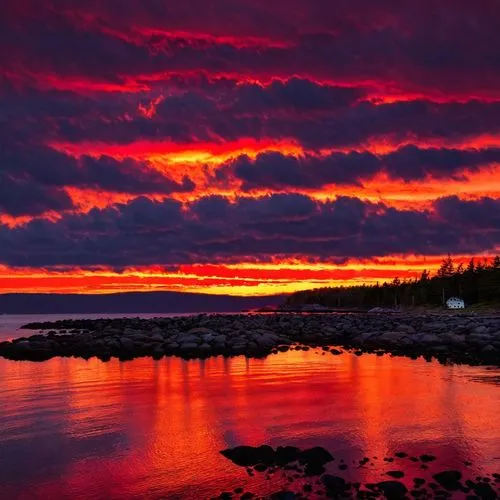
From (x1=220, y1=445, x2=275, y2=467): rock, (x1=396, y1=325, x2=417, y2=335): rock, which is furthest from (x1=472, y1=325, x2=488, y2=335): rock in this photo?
(x1=220, y1=445, x2=275, y2=467): rock

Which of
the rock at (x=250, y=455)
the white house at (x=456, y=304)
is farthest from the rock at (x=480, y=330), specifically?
the white house at (x=456, y=304)

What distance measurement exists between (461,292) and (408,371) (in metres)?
102

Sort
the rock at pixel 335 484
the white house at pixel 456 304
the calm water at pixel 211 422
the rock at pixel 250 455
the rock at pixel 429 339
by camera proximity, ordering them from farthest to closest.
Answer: the white house at pixel 456 304
the rock at pixel 429 339
the rock at pixel 250 455
the calm water at pixel 211 422
the rock at pixel 335 484

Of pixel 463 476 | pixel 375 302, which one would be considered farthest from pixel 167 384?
pixel 375 302

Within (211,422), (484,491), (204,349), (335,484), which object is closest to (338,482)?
(335,484)

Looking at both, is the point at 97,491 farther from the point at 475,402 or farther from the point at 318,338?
the point at 318,338

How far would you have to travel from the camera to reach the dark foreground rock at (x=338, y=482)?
37.7 ft

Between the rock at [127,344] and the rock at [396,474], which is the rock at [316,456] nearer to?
the rock at [396,474]

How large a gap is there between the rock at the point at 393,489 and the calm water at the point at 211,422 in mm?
1095

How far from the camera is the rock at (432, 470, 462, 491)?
39.1 feet

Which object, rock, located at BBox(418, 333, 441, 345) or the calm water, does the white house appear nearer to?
rock, located at BBox(418, 333, 441, 345)

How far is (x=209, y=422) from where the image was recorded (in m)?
19.0

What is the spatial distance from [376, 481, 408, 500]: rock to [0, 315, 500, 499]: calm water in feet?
3.59

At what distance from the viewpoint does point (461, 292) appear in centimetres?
12612
